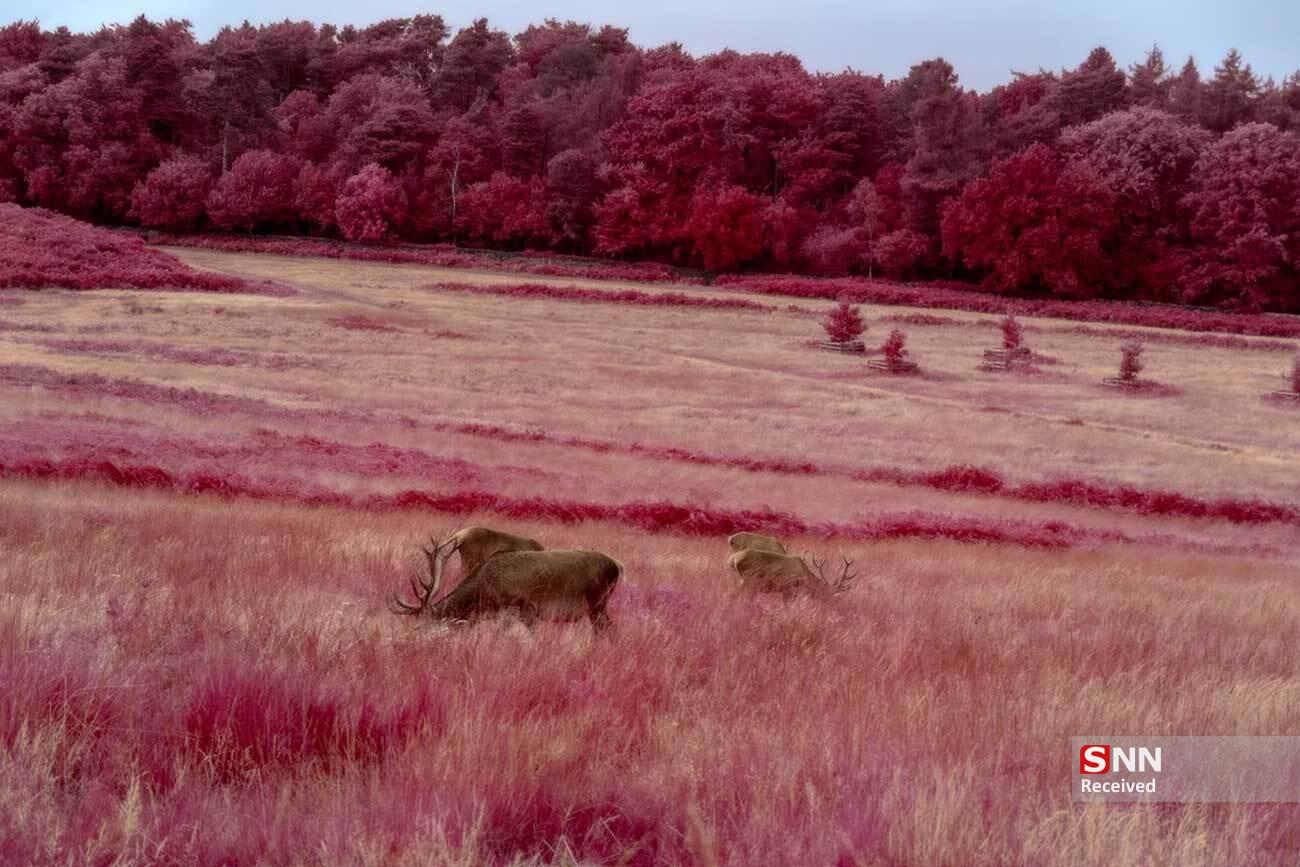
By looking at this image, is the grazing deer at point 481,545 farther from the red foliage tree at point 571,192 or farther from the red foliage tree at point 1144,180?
the red foliage tree at point 571,192

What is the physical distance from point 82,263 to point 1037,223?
43761 mm

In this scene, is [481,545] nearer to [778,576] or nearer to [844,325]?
[778,576]

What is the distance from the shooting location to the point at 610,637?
5.96 meters

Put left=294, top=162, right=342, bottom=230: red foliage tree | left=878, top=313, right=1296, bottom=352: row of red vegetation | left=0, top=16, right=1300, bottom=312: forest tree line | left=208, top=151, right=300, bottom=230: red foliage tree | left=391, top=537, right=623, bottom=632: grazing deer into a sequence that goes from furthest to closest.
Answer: left=294, top=162, right=342, bottom=230: red foliage tree < left=208, top=151, right=300, bottom=230: red foliage tree < left=0, top=16, right=1300, bottom=312: forest tree line < left=878, top=313, right=1296, bottom=352: row of red vegetation < left=391, top=537, right=623, bottom=632: grazing deer

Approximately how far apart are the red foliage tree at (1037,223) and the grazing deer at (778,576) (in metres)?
47.1

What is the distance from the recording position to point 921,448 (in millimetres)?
23578

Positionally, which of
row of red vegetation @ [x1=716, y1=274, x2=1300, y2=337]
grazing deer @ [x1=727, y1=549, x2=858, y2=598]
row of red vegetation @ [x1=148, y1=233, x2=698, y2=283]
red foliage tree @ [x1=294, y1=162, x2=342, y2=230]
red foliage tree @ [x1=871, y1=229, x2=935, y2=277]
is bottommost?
grazing deer @ [x1=727, y1=549, x2=858, y2=598]

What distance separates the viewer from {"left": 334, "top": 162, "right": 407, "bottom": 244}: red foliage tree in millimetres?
58344

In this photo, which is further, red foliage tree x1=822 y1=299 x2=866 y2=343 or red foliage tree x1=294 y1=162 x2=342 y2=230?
red foliage tree x1=294 y1=162 x2=342 y2=230

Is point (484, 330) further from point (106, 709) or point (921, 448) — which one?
point (106, 709)

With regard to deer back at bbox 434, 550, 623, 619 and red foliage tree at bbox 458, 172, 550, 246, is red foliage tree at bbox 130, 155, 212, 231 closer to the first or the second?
red foliage tree at bbox 458, 172, 550, 246

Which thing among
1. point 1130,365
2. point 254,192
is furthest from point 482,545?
point 254,192

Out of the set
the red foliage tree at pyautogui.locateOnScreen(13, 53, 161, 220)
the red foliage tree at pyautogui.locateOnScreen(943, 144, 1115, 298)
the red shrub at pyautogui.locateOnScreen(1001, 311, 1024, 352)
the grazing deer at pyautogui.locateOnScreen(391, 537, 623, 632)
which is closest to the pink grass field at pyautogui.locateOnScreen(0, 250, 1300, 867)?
the grazing deer at pyautogui.locateOnScreen(391, 537, 623, 632)

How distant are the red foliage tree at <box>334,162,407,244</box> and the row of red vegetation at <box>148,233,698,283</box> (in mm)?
986
